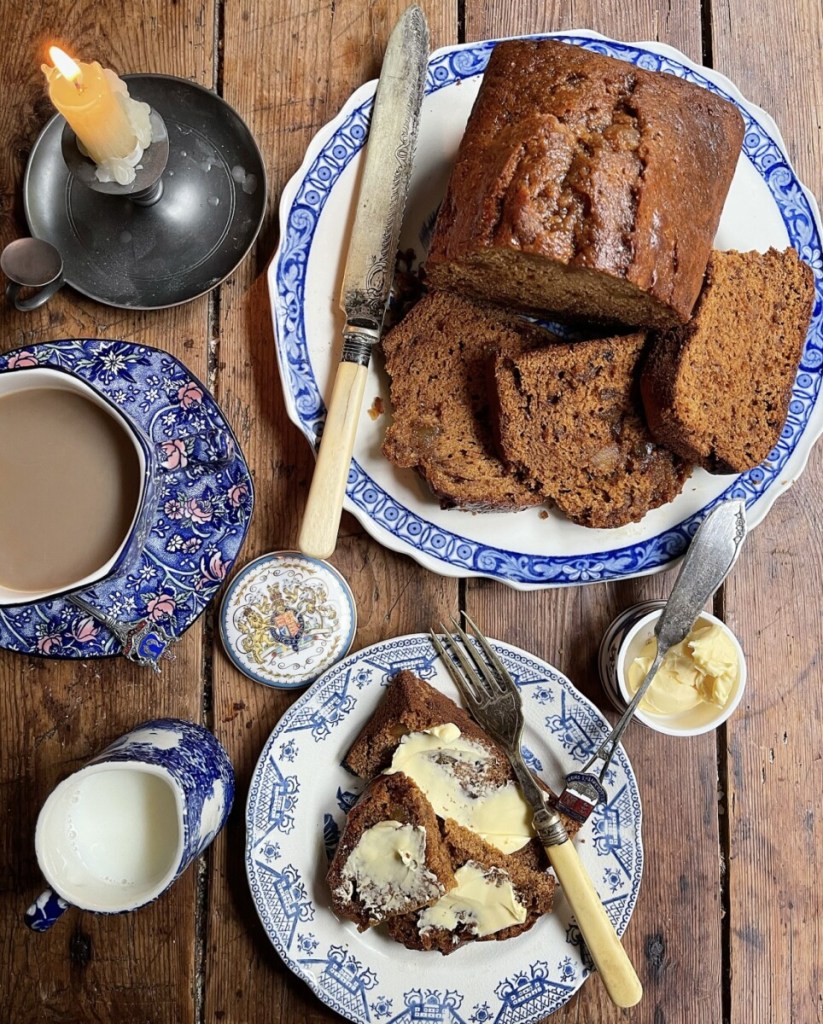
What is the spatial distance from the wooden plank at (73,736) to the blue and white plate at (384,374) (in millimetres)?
262

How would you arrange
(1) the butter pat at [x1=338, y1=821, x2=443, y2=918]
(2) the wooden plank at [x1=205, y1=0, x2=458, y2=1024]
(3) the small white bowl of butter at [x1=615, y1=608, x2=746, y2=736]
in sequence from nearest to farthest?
1. (1) the butter pat at [x1=338, y1=821, x2=443, y2=918]
2. (3) the small white bowl of butter at [x1=615, y1=608, x2=746, y2=736]
3. (2) the wooden plank at [x1=205, y1=0, x2=458, y2=1024]

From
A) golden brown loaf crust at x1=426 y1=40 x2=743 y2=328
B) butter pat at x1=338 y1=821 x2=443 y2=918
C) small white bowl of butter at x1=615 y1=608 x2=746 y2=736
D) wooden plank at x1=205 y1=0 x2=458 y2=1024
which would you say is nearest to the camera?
golden brown loaf crust at x1=426 y1=40 x2=743 y2=328

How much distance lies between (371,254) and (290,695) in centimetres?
85

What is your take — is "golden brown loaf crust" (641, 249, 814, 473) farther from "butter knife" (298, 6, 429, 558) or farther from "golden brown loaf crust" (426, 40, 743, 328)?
"butter knife" (298, 6, 429, 558)

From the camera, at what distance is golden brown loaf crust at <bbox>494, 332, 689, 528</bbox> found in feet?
5.02

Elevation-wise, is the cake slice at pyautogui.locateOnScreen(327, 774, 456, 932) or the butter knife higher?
the butter knife

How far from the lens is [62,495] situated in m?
1.42

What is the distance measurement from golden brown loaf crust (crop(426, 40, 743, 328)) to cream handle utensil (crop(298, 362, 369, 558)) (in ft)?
0.82

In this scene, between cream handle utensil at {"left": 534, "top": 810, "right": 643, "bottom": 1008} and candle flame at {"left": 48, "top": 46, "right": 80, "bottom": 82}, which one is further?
cream handle utensil at {"left": 534, "top": 810, "right": 643, "bottom": 1008}

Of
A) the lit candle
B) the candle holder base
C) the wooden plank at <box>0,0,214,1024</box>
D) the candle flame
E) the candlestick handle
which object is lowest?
the wooden plank at <box>0,0,214,1024</box>

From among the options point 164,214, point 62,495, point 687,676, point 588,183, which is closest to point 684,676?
point 687,676

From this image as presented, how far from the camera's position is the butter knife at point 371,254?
4.97 feet

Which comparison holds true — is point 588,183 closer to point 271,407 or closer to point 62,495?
point 271,407

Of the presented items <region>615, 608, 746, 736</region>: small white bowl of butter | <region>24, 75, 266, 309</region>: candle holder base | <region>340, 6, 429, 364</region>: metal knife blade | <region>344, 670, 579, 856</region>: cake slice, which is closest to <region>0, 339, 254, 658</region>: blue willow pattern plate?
<region>24, 75, 266, 309</region>: candle holder base
